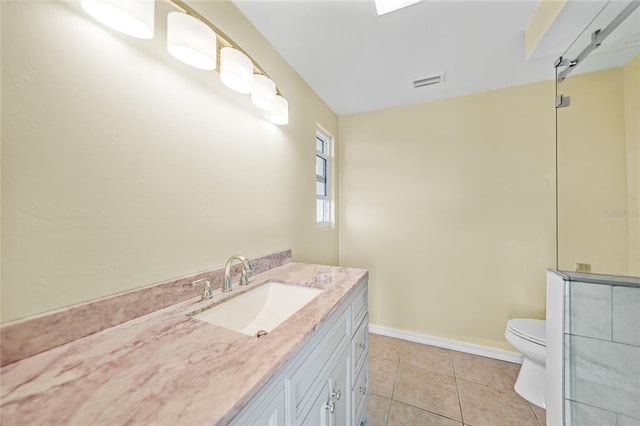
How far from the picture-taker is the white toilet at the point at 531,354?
138 centimetres

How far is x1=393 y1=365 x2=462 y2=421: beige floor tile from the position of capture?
4.58 feet

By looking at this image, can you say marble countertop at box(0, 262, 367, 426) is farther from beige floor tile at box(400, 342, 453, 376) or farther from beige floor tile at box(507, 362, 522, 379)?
beige floor tile at box(507, 362, 522, 379)

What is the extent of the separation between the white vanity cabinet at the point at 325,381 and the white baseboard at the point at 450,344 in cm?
103

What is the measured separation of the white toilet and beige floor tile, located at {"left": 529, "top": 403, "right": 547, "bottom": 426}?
0.02m

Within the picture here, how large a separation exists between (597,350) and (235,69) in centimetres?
206

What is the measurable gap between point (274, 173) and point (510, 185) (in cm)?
200

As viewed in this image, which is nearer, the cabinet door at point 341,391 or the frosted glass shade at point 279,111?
the cabinet door at point 341,391

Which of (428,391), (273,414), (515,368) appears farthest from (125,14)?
(515,368)

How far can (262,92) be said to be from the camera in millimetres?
1134

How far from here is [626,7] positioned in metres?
1.01

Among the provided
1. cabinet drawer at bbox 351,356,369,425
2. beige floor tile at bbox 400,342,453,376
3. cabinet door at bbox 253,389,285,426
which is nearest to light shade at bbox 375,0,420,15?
cabinet door at bbox 253,389,285,426

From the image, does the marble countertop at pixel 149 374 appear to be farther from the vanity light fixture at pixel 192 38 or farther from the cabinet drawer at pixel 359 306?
the vanity light fixture at pixel 192 38

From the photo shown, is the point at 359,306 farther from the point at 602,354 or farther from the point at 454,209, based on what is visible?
the point at 454,209

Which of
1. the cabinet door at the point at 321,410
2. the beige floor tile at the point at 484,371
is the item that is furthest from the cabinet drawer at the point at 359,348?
the beige floor tile at the point at 484,371
